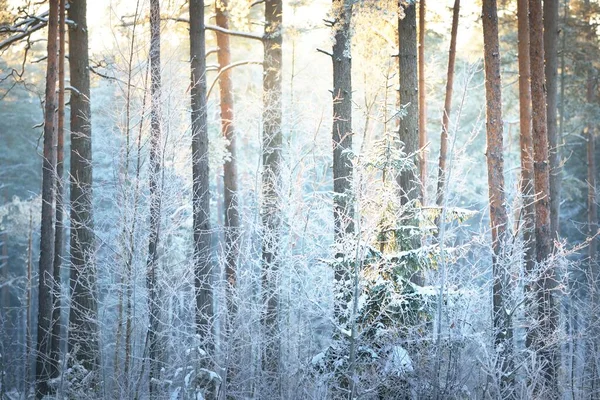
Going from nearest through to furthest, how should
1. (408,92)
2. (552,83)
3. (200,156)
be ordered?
(408,92)
(200,156)
(552,83)

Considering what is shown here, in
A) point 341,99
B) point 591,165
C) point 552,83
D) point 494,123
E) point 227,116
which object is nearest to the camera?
point 494,123

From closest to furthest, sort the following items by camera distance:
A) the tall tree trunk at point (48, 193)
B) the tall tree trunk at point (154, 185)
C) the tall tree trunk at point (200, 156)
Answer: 1. the tall tree trunk at point (154, 185)
2. the tall tree trunk at point (200, 156)
3. the tall tree trunk at point (48, 193)

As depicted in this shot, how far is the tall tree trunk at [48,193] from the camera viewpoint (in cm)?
1268

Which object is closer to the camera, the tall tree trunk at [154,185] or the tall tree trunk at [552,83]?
the tall tree trunk at [154,185]

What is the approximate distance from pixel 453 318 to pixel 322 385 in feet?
7.59

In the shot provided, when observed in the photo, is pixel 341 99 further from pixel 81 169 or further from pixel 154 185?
pixel 81 169

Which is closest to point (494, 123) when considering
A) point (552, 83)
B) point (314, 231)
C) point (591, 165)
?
point (314, 231)

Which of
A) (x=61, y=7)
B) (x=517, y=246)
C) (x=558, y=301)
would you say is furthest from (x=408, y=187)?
(x=61, y=7)

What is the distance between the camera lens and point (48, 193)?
1299cm

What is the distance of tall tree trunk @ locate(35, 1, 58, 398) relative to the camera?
12.7 m

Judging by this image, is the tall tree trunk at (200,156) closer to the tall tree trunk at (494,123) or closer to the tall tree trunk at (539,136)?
the tall tree trunk at (494,123)

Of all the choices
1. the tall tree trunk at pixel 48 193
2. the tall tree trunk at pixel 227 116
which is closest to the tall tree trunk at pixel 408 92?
the tall tree trunk at pixel 227 116

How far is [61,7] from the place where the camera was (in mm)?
13172

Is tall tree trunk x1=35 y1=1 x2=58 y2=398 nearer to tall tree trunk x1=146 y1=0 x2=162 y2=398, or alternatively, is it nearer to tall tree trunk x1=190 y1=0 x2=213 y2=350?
tall tree trunk x1=146 y1=0 x2=162 y2=398
